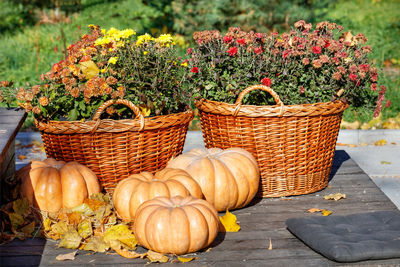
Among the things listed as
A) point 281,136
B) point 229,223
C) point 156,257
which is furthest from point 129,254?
point 281,136

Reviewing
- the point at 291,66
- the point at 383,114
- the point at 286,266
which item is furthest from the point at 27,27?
the point at 286,266

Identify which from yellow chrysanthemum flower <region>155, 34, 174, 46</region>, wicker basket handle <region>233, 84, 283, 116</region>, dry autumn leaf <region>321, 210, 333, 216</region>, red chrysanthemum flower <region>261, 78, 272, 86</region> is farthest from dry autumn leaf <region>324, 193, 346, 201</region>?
yellow chrysanthemum flower <region>155, 34, 174, 46</region>

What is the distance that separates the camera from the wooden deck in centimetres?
237

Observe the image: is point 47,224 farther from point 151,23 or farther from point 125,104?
point 151,23

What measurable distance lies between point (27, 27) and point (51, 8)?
28.4 inches

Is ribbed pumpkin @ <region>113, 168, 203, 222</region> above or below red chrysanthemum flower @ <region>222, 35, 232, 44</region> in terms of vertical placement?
below

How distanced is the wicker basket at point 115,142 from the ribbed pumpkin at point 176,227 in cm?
59

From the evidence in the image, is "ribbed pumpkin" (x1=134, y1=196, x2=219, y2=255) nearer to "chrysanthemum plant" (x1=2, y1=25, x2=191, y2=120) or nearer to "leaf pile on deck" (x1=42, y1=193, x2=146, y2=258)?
"leaf pile on deck" (x1=42, y1=193, x2=146, y2=258)

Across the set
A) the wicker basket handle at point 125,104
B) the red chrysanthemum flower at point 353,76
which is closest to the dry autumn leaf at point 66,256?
the wicker basket handle at point 125,104

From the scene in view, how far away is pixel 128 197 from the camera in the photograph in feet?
8.94

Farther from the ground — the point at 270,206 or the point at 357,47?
the point at 357,47

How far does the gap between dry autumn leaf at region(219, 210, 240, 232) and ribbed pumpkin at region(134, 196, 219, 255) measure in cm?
27

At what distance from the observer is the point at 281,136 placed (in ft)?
9.86

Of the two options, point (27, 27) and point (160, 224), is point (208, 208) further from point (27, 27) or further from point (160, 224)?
point (27, 27)
